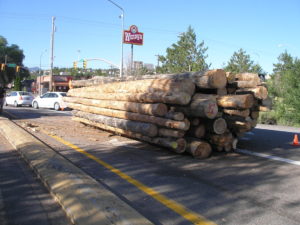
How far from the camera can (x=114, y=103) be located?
10445mm

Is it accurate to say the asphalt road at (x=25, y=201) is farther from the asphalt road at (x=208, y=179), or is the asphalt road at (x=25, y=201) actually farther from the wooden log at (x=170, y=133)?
the wooden log at (x=170, y=133)

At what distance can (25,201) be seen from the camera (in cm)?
485

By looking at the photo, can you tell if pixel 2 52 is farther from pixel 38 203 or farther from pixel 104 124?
pixel 38 203

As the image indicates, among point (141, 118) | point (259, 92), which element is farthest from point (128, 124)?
point (259, 92)

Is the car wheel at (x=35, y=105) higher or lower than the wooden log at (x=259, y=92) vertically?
lower

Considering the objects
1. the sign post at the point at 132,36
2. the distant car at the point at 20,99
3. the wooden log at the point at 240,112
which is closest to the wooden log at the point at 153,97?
the wooden log at the point at 240,112

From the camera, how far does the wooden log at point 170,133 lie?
775 cm

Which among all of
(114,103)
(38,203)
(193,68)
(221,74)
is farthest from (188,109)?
(193,68)

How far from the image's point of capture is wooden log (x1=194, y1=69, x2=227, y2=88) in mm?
7634

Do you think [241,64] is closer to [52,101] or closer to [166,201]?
[52,101]

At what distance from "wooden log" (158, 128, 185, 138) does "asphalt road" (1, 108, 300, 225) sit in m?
0.56

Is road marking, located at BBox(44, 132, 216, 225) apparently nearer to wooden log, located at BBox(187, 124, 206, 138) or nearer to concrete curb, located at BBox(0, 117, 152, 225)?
concrete curb, located at BBox(0, 117, 152, 225)

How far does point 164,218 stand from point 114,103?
6570 millimetres

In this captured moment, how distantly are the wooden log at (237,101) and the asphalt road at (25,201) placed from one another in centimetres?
446
